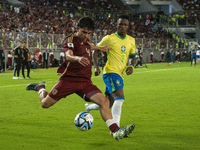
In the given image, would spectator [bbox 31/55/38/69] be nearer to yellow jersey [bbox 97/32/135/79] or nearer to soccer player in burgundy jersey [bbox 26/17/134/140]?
yellow jersey [bbox 97/32/135/79]

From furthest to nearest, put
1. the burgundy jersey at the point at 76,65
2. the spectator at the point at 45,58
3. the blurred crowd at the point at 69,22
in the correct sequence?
the blurred crowd at the point at 69,22, the spectator at the point at 45,58, the burgundy jersey at the point at 76,65

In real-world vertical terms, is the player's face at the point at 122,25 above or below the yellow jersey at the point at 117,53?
above

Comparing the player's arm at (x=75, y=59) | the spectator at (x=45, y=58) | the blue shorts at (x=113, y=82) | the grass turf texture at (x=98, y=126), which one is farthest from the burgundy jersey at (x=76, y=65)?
the spectator at (x=45, y=58)

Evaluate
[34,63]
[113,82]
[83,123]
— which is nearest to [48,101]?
[83,123]

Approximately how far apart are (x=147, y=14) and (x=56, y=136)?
186 ft

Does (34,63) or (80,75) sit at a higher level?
(80,75)

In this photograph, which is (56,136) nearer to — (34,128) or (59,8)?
(34,128)

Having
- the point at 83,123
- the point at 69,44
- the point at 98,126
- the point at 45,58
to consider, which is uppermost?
the point at 69,44

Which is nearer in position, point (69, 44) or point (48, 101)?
point (69, 44)

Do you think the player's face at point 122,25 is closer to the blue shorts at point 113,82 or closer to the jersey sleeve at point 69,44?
the blue shorts at point 113,82

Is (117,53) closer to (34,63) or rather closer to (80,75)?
(80,75)

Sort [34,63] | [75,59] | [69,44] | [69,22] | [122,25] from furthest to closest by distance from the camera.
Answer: [69,22] < [34,63] < [122,25] < [69,44] < [75,59]

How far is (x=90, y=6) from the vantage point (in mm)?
56188

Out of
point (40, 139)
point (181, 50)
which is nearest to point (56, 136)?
point (40, 139)
